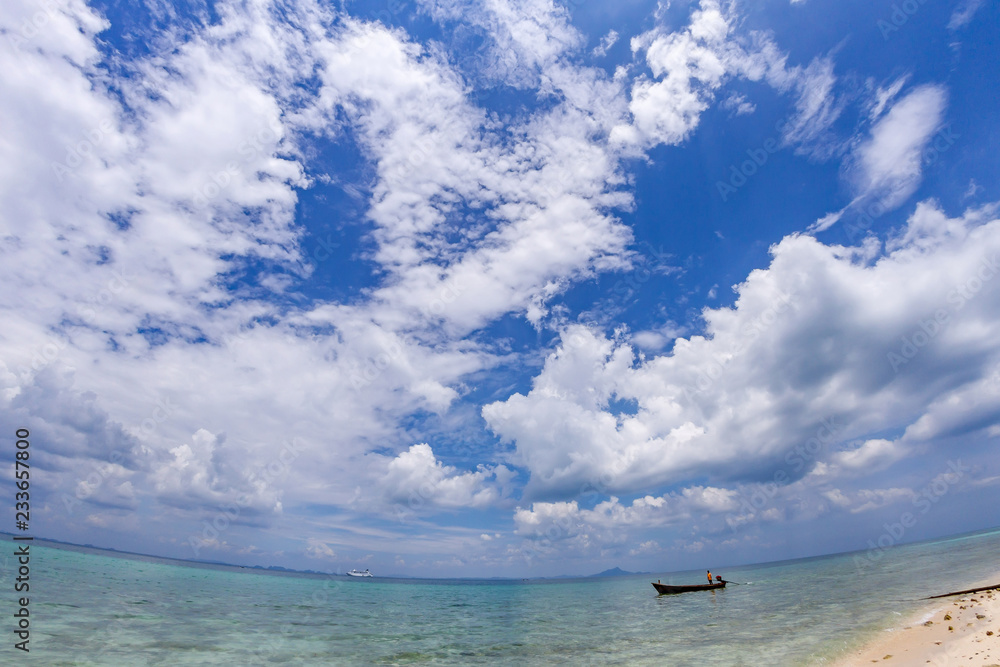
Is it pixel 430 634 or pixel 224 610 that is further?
pixel 224 610

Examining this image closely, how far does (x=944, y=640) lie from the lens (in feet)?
61.0

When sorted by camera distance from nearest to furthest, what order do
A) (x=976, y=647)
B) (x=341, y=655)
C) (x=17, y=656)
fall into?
(x=976, y=647) → (x=17, y=656) → (x=341, y=655)

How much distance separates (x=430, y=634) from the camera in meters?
38.3

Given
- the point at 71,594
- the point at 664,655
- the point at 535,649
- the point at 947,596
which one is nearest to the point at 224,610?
the point at 71,594

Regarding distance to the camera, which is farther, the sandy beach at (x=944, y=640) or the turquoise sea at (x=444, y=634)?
the turquoise sea at (x=444, y=634)

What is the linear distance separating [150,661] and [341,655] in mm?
10270

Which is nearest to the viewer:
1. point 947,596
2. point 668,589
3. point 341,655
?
point 341,655

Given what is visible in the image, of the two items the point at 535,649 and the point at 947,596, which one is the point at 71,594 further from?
the point at 947,596

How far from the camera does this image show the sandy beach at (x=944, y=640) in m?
15.9

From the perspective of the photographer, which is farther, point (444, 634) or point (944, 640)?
point (444, 634)

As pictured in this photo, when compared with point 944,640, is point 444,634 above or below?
below

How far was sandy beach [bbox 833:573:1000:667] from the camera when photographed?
1588cm

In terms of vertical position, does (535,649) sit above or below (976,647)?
below

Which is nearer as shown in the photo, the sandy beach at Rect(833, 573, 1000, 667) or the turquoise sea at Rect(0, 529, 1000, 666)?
the sandy beach at Rect(833, 573, 1000, 667)
